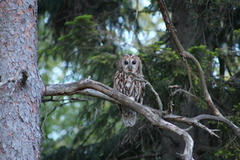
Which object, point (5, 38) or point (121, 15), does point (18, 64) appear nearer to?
point (5, 38)

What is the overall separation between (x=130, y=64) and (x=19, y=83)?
2.66 m

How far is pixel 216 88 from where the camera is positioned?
5.21 metres

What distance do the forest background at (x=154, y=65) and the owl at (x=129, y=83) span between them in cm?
16

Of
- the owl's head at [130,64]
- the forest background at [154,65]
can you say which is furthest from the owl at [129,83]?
the forest background at [154,65]

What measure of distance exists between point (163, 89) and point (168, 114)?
135cm

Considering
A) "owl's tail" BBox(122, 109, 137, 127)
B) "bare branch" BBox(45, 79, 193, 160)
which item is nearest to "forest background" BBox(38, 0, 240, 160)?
"owl's tail" BBox(122, 109, 137, 127)

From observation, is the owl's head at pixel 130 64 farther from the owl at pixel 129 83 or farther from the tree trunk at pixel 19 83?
the tree trunk at pixel 19 83

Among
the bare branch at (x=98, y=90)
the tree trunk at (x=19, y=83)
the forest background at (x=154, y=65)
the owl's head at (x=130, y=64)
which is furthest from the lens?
the owl's head at (x=130, y=64)

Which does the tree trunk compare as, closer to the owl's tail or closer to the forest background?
the forest background

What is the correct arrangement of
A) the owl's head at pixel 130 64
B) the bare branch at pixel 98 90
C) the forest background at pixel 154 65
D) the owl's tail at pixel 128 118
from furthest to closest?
the owl's head at pixel 130 64 → the owl's tail at pixel 128 118 → the forest background at pixel 154 65 → the bare branch at pixel 98 90

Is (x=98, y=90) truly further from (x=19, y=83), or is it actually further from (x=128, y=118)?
(x=128, y=118)

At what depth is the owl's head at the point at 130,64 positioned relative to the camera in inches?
231

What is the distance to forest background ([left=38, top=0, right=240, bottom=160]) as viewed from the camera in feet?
15.7

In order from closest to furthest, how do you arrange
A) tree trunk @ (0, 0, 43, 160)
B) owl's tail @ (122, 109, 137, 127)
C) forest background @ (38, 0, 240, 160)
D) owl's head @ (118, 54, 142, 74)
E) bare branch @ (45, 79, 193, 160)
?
tree trunk @ (0, 0, 43, 160), bare branch @ (45, 79, 193, 160), forest background @ (38, 0, 240, 160), owl's tail @ (122, 109, 137, 127), owl's head @ (118, 54, 142, 74)
